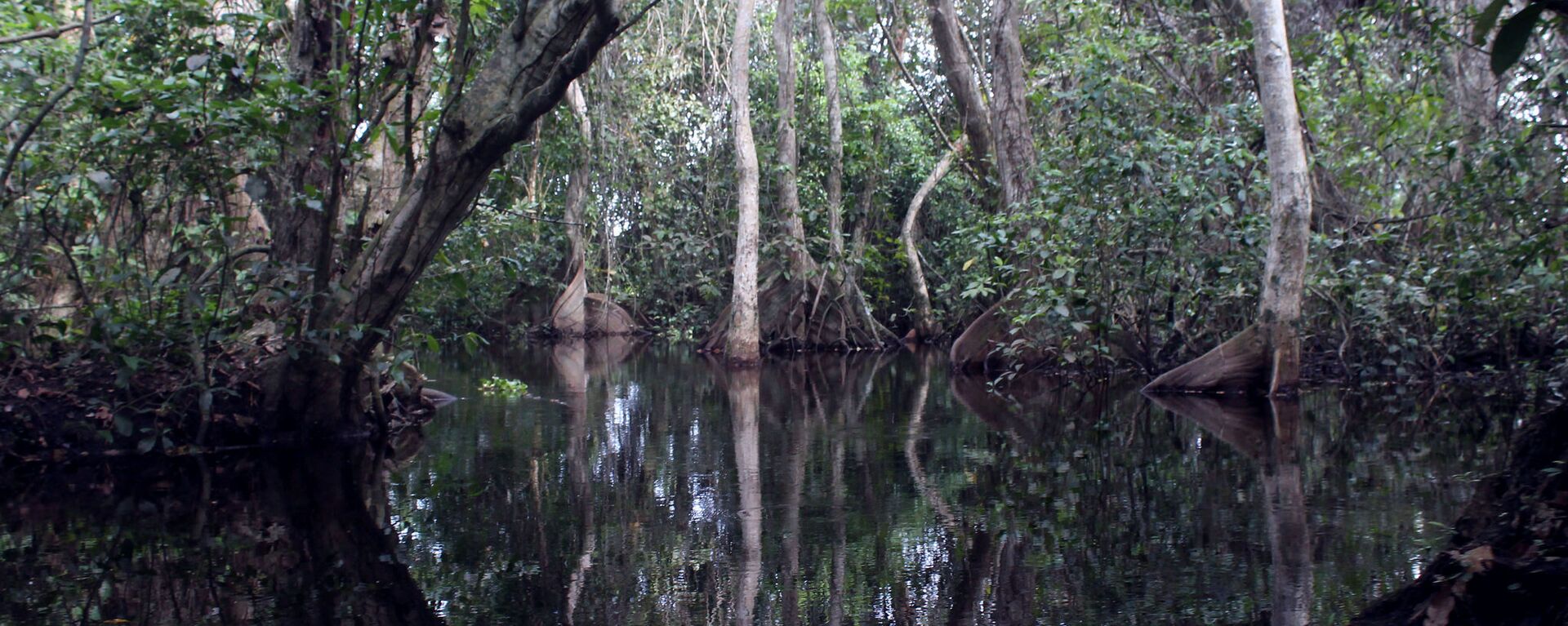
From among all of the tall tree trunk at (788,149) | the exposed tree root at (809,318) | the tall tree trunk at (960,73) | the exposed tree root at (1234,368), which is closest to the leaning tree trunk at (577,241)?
the tall tree trunk at (788,149)

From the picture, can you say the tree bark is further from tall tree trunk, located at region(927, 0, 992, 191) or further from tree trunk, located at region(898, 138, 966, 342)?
tree trunk, located at region(898, 138, 966, 342)

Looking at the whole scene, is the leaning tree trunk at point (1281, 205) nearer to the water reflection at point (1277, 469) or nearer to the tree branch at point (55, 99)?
the water reflection at point (1277, 469)

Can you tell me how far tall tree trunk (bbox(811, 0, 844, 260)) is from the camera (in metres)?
16.9

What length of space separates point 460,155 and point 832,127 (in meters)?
13.0

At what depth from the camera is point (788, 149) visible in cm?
1689

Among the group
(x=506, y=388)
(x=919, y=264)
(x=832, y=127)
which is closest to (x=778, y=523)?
(x=506, y=388)

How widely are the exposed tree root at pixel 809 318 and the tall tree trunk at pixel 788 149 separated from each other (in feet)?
1.06

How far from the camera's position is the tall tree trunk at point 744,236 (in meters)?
14.8

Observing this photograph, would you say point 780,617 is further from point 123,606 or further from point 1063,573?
point 123,606

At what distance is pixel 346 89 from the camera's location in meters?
6.21

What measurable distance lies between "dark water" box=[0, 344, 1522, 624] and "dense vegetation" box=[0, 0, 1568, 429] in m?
0.99

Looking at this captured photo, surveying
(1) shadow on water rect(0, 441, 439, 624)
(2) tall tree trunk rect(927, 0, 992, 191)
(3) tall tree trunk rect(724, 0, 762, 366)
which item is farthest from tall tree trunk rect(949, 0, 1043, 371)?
(1) shadow on water rect(0, 441, 439, 624)

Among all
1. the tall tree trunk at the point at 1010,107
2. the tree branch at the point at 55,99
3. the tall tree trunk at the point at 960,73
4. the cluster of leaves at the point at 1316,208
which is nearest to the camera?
the tree branch at the point at 55,99

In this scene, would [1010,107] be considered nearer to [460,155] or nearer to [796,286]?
[796,286]
